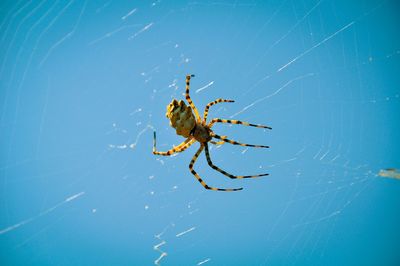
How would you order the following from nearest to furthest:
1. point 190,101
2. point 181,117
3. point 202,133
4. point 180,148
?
point 181,117 → point 190,101 → point 202,133 → point 180,148

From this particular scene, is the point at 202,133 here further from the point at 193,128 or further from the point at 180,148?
the point at 180,148

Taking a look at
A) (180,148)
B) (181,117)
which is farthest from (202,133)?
(181,117)

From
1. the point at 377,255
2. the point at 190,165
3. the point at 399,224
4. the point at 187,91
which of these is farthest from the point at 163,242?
→ the point at 377,255

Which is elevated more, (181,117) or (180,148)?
(181,117)

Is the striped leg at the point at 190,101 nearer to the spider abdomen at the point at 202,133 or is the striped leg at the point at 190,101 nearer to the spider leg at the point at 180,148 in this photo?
the spider abdomen at the point at 202,133

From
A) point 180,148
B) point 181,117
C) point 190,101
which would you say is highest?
point 190,101

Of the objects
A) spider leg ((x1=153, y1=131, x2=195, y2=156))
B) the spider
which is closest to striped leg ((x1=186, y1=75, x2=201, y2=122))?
the spider

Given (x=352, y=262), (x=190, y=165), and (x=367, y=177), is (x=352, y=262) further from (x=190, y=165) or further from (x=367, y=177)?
(x=190, y=165)

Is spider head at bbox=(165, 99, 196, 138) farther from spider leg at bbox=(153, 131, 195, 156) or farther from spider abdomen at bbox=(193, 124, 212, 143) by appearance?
spider leg at bbox=(153, 131, 195, 156)

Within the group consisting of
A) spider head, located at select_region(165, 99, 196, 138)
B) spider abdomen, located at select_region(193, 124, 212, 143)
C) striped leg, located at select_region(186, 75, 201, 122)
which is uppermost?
striped leg, located at select_region(186, 75, 201, 122)
